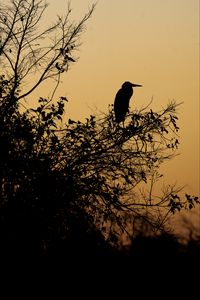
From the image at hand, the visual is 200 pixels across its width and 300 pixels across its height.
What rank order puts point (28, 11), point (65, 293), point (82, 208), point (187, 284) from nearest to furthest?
point (82, 208)
point (28, 11)
point (65, 293)
point (187, 284)

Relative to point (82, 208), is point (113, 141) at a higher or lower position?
higher

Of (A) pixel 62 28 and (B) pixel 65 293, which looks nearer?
(A) pixel 62 28

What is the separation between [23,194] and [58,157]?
1.33 m

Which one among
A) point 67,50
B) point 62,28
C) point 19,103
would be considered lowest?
point 19,103

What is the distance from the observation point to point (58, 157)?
628 inches

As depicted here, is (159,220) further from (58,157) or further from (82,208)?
(58,157)

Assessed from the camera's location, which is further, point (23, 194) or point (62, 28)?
point (62, 28)

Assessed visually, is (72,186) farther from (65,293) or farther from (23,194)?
(65,293)

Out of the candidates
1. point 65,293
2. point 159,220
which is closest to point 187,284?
point 65,293

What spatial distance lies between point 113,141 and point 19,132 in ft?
8.07

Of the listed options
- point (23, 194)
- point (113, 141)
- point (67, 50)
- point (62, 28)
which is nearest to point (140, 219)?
point (113, 141)

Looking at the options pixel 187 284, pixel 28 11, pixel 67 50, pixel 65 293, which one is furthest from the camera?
pixel 187 284

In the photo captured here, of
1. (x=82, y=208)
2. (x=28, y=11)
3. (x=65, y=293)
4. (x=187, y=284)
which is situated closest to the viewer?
(x=82, y=208)

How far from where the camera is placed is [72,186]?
616 inches
